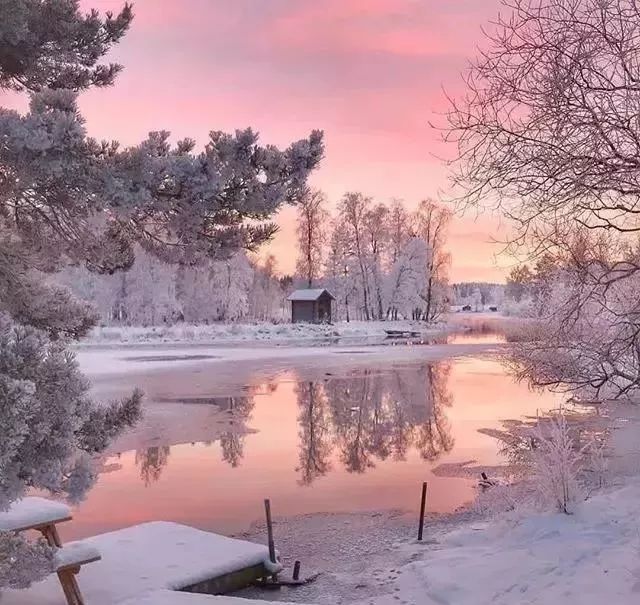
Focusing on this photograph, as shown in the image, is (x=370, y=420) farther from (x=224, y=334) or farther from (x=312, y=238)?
(x=312, y=238)

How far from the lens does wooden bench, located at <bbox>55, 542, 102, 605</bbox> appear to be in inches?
269

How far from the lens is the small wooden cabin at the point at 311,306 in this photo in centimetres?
6191

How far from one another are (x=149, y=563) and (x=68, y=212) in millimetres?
4565

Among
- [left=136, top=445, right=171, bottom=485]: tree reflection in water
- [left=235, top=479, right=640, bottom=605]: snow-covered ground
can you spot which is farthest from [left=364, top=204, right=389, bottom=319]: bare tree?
[left=235, top=479, right=640, bottom=605]: snow-covered ground

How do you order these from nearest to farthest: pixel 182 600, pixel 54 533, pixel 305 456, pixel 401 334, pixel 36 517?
1. pixel 182 600
2. pixel 36 517
3. pixel 54 533
4. pixel 305 456
5. pixel 401 334

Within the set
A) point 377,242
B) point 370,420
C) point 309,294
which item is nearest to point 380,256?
point 377,242

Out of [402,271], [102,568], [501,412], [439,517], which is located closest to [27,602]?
[102,568]

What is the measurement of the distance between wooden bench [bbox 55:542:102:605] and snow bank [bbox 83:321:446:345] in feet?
129

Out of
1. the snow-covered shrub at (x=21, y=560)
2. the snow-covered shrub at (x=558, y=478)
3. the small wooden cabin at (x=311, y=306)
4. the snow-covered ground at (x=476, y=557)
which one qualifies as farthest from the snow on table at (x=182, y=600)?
the small wooden cabin at (x=311, y=306)

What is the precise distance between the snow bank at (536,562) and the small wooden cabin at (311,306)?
169 ft

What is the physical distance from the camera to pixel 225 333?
174ft

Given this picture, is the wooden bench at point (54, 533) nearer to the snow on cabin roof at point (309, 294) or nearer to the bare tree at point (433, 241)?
the snow on cabin roof at point (309, 294)

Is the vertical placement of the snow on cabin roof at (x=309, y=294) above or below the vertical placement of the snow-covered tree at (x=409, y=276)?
below

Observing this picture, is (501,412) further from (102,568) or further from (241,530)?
(102,568)
